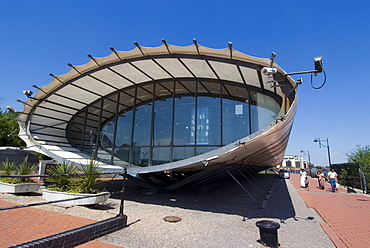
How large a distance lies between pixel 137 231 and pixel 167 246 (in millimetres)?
1069

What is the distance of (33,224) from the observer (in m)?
5.03

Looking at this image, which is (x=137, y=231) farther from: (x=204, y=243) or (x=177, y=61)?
(x=177, y=61)

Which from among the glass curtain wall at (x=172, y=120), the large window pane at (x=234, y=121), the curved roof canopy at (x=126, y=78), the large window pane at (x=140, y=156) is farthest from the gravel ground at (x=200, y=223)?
the large window pane at (x=234, y=121)

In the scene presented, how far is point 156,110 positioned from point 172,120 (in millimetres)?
1156

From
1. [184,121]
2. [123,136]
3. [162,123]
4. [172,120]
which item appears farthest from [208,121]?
[123,136]

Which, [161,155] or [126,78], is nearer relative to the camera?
[161,155]

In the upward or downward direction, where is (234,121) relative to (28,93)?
downward

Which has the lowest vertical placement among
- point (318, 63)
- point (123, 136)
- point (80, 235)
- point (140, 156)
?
point (80, 235)

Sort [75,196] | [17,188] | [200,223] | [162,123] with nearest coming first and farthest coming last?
[200,223] → [75,196] → [17,188] → [162,123]

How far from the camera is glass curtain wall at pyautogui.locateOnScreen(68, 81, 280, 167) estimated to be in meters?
10.2

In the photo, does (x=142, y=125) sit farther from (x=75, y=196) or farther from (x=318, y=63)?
(x=318, y=63)

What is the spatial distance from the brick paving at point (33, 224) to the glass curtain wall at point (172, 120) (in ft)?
17.2

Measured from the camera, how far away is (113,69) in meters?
9.98

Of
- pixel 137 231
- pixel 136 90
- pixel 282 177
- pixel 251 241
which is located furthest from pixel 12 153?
pixel 282 177
